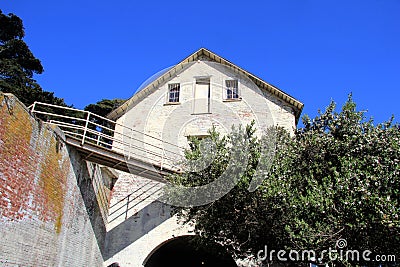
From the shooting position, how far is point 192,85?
16984 millimetres

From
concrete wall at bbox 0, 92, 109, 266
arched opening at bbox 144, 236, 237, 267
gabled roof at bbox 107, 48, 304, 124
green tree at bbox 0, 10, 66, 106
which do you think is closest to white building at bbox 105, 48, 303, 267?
gabled roof at bbox 107, 48, 304, 124

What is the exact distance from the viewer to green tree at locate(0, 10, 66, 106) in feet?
78.7

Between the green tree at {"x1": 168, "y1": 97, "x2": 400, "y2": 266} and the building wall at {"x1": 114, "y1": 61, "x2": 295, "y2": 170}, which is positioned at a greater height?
the building wall at {"x1": 114, "y1": 61, "x2": 295, "y2": 170}

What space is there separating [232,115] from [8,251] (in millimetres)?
10508

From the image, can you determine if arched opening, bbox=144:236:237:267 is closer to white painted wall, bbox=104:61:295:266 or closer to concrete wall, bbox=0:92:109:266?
white painted wall, bbox=104:61:295:266

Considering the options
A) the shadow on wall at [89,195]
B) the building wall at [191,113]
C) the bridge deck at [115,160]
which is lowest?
the shadow on wall at [89,195]

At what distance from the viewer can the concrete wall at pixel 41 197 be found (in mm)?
A: 8336

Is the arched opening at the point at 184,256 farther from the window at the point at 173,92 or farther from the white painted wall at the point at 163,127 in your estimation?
the window at the point at 173,92

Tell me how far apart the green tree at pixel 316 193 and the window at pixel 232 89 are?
601 cm

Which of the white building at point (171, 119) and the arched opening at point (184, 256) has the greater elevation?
the white building at point (171, 119)

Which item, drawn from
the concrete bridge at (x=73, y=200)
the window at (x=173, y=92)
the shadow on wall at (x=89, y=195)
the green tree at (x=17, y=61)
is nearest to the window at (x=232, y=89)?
the window at (x=173, y=92)

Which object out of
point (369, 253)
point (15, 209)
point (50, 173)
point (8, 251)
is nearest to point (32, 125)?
point (50, 173)

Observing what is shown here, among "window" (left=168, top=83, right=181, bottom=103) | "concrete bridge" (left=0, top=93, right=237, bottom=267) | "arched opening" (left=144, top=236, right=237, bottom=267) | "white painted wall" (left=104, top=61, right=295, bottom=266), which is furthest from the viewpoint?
"window" (left=168, top=83, right=181, bottom=103)

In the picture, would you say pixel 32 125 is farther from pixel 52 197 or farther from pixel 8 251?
pixel 8 251
